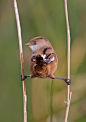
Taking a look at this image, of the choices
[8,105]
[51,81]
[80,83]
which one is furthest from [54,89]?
[8,105]

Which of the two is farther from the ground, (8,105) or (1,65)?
(1,65)

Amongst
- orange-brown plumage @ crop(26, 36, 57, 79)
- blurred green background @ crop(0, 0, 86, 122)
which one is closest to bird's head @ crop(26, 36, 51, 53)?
orange-brown plumage @ crop(26, 36, 57, 79)

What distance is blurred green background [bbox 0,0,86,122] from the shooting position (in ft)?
7.68

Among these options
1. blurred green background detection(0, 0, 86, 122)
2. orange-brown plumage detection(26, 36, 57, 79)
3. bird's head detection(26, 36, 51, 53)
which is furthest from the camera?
blurred green background detection(0, 0, 86, 122)

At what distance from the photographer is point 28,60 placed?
2545mm

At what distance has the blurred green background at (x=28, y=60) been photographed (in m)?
2.34

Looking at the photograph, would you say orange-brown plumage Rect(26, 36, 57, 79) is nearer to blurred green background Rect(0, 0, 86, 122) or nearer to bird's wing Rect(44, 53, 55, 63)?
bird's wing Rect(44, 53, 55, 63)

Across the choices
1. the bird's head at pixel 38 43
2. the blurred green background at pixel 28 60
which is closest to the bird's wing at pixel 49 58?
the bird's head at pixel 38 43

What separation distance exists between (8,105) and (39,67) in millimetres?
1116

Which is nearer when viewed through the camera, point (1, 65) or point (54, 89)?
point (54, 89)

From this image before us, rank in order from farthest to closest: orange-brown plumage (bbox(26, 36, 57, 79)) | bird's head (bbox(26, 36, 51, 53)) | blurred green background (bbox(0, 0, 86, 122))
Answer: blurred green background (bbox(0, 0, 86, 122)) → bird's head (bbox(26, 36, 51, 53)) → orange-brown plumage (bbox(26, 36, 57, 79))

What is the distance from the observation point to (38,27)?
2471 mm

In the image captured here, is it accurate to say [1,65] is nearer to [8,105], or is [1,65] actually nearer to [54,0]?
[8,105]

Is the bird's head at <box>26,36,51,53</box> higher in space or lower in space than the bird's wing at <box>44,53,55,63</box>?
Answer: higher
